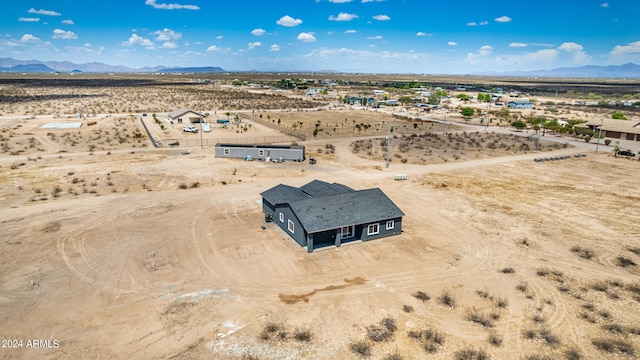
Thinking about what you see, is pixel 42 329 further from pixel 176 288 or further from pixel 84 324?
pixel 176 288

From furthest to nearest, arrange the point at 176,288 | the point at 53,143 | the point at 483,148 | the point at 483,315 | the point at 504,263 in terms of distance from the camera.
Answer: the point at 483,148 → the point at 53,143 → the point at 504,263 → the point at 176,288 → the point at 483,315

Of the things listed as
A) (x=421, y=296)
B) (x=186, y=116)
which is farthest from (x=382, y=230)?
(x=186, y=116)

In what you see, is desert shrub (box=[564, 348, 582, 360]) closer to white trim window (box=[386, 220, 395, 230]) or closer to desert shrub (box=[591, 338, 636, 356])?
desert shrub (box=[591, 338, 636, 356])

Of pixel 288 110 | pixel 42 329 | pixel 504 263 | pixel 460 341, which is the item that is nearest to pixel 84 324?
pixel 42 329

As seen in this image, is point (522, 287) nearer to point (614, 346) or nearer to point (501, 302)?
point (501, 302)

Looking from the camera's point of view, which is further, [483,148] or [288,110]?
[288,110]

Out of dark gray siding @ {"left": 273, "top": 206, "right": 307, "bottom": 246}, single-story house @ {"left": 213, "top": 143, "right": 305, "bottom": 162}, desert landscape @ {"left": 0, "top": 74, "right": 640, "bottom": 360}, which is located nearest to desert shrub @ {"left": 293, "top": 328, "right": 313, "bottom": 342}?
desert landscape @ {"left": 0, "top": 74, "right": 640, "bottom": 360}
